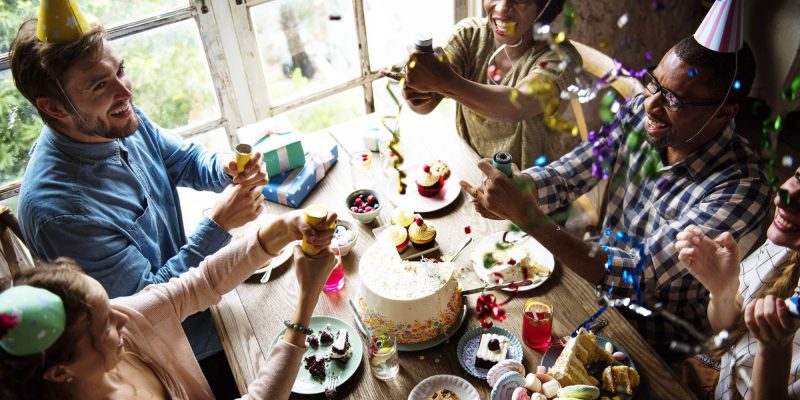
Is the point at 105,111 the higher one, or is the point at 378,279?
the point at 105,111

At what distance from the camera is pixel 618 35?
9.93ft

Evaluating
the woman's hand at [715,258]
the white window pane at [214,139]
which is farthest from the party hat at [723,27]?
the white window pane at [214,139]

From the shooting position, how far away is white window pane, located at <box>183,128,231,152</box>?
2.50m

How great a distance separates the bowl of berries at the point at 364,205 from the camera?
70.1 inches

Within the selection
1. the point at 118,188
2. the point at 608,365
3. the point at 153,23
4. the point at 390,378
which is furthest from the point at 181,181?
the point at 608,365

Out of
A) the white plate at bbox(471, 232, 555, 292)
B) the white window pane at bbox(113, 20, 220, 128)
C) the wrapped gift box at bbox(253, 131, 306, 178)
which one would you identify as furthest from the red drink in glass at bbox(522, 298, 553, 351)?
the white window pane at bbox(113, 20, 220, 128)

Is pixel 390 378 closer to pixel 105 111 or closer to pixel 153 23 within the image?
pixel 105 111

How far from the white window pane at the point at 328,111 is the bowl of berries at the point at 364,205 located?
3.10 ft

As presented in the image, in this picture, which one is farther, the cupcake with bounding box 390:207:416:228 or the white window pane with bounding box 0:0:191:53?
the white window pane with bounding box 0:0:191:53

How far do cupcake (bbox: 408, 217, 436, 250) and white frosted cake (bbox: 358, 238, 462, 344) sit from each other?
191 mm

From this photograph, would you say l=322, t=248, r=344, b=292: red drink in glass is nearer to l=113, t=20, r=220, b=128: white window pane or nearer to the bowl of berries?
the bowl of berries

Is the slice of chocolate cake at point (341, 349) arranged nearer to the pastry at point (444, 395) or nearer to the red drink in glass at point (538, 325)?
the pastry at point (444, 395)

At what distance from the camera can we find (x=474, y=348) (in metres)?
1.41

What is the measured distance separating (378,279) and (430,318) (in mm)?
159
